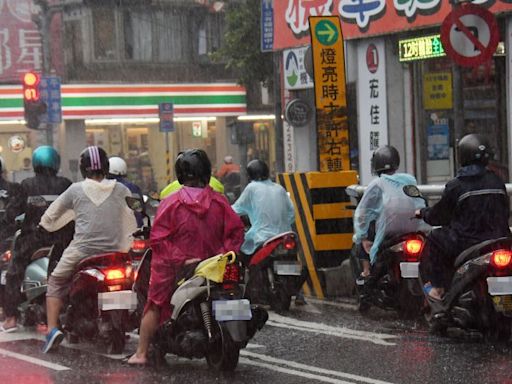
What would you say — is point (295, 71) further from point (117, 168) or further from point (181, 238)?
point (181, 238)

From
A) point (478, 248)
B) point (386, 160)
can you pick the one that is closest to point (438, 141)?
point (386, 160)

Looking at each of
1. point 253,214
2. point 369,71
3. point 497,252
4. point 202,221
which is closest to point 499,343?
point 497,252

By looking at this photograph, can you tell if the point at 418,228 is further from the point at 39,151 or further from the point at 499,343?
the point at 39,151

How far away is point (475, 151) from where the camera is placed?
31.5ft

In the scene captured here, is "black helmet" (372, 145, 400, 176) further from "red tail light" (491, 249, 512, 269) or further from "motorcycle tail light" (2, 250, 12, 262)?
"motorcycle tail light" (2, 250, 12, 262)

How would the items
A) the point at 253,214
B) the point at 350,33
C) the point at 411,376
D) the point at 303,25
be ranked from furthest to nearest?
1. the point at 303,25
2. the point at 350,33
3. the point at 253,214
4. the point at 411,376

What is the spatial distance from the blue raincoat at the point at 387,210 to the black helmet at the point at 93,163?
2.86m

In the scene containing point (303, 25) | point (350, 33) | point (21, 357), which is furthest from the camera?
point (303, 25)

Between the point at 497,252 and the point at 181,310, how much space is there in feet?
8.17

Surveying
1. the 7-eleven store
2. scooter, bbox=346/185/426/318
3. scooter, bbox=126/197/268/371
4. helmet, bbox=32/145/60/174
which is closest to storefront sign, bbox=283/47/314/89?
scooter, bbox=346/185/426/318

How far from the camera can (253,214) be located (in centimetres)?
1263

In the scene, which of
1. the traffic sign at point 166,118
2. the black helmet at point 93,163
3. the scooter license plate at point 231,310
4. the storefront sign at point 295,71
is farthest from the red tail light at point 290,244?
the traffic sign at point 166,118

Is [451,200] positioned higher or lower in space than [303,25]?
lower

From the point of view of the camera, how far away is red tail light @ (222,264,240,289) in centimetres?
832
